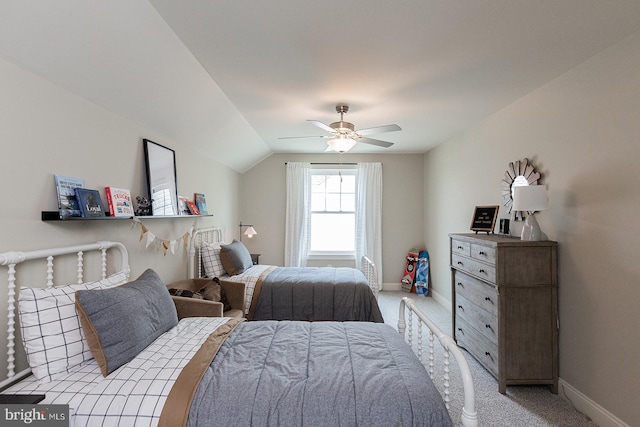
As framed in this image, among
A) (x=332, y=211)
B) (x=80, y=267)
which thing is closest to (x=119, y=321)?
(x=80, y=267)

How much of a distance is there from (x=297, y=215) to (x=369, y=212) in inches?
50.2

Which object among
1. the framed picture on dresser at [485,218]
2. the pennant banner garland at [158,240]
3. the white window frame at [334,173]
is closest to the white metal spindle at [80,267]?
the pennant banner garland at [158,240]

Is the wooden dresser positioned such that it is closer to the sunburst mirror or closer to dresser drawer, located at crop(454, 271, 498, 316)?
dresser drawer, located at crop(454, 271, 498, 316)

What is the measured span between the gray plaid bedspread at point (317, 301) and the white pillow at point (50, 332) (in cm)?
191

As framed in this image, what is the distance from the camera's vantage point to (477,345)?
279 cm

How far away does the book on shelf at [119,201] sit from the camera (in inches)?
83.9

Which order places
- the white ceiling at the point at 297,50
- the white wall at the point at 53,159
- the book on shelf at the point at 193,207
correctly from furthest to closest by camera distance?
the book on shelf at the point at 193,207 < the white ceiling at the point at 297,50 < the white wall at the point at 53,159

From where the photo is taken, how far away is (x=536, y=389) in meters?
2.50

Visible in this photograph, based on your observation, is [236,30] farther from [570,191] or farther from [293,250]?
[293,250]

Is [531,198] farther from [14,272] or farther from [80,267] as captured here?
[14,272]

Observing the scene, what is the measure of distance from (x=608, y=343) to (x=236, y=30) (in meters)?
3.08

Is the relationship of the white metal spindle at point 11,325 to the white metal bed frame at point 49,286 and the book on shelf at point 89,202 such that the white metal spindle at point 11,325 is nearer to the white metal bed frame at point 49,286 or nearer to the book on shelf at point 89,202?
the white metal bed frame at point 49,286

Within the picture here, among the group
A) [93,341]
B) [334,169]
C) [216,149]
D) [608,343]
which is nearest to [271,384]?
[93,341]

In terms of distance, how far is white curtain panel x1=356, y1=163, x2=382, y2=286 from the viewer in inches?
218
